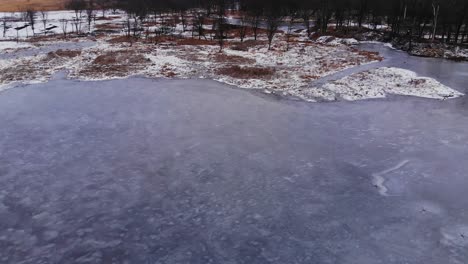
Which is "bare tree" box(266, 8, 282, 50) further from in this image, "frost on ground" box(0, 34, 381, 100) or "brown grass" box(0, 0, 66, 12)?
"brown grass" box(0, 0, 66, 12)

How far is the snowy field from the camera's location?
24781mm

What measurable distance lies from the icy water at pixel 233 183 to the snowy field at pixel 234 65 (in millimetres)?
4660

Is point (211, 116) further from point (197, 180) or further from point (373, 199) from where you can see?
point (373, 199)

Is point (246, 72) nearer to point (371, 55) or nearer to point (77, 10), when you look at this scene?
point (371, 55)

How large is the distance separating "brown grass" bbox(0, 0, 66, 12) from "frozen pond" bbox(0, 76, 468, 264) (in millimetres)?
108177

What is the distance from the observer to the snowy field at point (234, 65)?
2478 centimetres

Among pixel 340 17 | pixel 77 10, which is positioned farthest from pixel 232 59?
pixel 77 10

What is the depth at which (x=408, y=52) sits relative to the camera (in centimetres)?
4194

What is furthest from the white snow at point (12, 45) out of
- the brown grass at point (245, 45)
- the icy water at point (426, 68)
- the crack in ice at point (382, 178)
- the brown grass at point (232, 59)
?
the crack in ice at point (382, 178)

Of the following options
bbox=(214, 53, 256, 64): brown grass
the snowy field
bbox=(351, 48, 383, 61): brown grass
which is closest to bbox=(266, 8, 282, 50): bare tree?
the snowy field

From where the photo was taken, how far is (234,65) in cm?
3312

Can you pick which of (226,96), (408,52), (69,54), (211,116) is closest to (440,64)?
(408,52)

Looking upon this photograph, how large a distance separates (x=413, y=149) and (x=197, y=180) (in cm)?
956

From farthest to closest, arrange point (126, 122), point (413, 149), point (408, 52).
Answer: point (408, 52) → point (126, 122) → point (413, 149)
